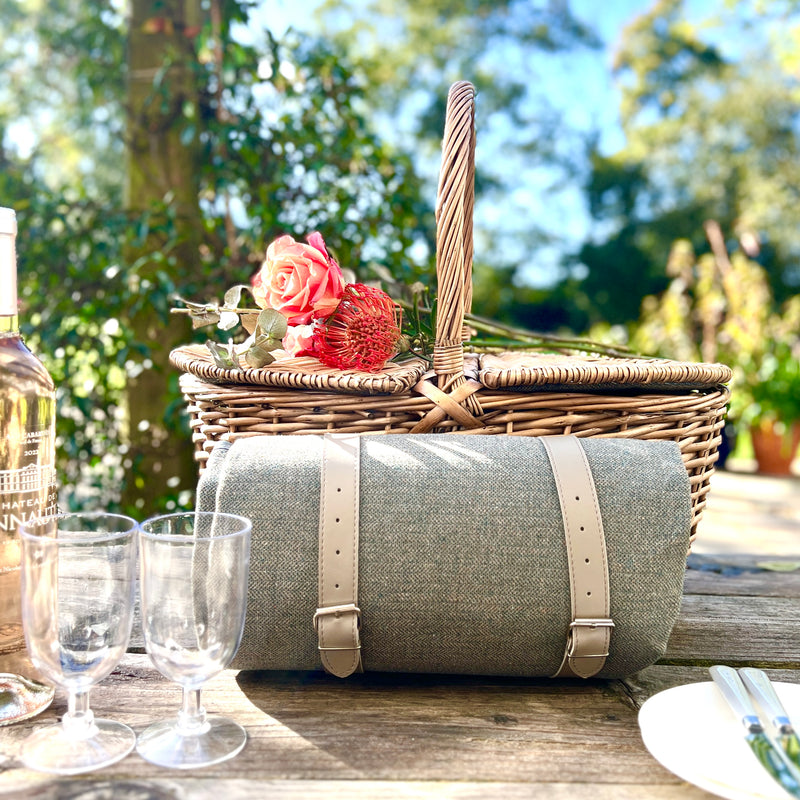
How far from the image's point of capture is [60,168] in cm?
750

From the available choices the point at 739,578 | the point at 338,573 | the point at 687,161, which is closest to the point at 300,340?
the point at 338,573

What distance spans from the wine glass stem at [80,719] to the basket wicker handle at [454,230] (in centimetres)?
44

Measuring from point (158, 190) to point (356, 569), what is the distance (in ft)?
5.00

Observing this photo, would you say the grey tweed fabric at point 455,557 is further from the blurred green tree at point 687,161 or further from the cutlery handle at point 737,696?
the blurred green tree at point 687,161

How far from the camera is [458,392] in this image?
2.63 feet

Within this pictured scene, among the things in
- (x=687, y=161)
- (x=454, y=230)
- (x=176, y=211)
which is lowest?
(x=454, y=230)

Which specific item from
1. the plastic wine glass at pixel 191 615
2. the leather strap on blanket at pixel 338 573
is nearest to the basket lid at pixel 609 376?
the leather strap on blanket at pixel 338 573

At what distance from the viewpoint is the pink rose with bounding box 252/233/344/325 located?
34.3 inches

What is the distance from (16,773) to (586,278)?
10.1 metres

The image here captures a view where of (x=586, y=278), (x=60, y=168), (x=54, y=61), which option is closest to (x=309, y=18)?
(x=60, y=168)

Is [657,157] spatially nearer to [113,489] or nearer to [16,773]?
[113,489]

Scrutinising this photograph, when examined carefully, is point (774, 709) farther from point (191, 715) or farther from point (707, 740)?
point (191, 715)

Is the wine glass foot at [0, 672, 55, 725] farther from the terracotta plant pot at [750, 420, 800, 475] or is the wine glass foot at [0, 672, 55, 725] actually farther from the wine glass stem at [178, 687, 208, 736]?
the terracotta plant pot at [750, 420, 800, 475]

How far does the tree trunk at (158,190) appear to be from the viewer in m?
1.82
